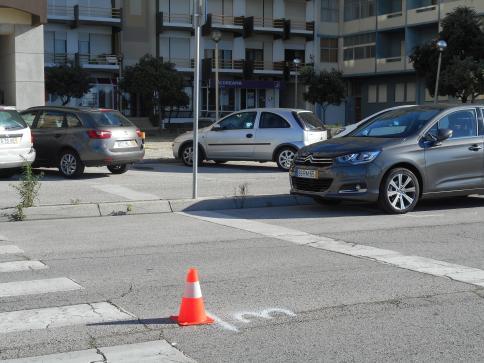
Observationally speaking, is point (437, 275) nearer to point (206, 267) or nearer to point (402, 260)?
point (402, 260)

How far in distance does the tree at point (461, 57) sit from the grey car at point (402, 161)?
27218mm

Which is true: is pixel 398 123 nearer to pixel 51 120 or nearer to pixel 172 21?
pixel 51 120

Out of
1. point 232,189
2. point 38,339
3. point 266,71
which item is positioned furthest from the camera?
point 266,71

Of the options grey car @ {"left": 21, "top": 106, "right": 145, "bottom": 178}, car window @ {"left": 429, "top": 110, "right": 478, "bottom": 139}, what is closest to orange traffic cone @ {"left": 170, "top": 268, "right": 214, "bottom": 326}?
Answer: car window @ {"left": 429, "top": 110, "right": 478, "bottom": 139}

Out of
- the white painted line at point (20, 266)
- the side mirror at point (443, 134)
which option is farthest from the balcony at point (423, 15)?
the white painted line at point (20, 266)

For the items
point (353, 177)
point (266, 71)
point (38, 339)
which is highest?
point (266, 71)

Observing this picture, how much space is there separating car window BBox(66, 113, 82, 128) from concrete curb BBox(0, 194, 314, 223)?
5190mm

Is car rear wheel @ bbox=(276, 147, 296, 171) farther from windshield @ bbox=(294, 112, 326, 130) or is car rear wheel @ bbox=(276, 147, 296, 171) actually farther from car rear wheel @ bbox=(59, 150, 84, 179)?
car rear wheel @ bbox=(59, 150, 84, 179)

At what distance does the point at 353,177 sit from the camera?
10516 millimetres

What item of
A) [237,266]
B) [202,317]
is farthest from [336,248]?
[202,317]

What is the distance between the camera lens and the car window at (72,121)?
15992mm

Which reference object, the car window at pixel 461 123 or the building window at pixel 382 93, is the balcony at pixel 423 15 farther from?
the car window at pixel 461 123

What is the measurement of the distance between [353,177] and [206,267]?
4.06 metres

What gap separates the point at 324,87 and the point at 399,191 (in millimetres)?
40879
